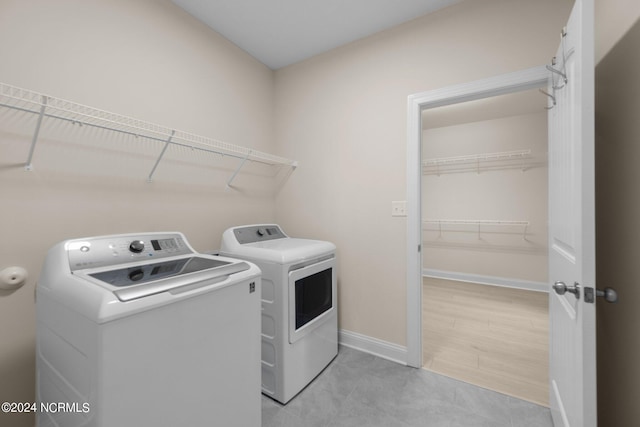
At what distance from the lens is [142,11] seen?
1609 millimetres

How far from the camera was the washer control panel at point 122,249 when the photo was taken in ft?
3.57

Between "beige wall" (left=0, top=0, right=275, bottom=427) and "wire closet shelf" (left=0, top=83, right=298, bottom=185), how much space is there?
53 mm

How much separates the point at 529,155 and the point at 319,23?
11.3ft

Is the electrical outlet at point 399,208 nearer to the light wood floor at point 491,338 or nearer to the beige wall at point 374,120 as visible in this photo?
the beige wall at point 374,120

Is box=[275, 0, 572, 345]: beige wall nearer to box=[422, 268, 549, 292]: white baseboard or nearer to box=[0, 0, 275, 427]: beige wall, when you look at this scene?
box=[0, 0, 275, 427]: beige wall

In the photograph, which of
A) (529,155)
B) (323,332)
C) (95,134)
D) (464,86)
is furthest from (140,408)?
(529,155)

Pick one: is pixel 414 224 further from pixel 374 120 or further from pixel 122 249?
pixel 122 249

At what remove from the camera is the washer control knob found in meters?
1.28

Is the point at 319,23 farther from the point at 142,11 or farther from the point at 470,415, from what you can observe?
the point at 470,415

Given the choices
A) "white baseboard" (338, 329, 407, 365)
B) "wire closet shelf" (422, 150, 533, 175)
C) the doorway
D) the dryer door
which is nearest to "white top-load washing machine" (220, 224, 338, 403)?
the dryer door

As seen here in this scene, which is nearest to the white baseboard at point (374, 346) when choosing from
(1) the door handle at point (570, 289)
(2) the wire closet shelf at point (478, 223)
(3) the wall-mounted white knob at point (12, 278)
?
(1) the door handle at point (570, 289)

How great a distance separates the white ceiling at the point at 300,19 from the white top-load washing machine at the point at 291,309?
1587 mm

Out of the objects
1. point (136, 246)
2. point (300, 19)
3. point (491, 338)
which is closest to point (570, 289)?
point (491, 338)

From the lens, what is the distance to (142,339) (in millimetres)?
819
